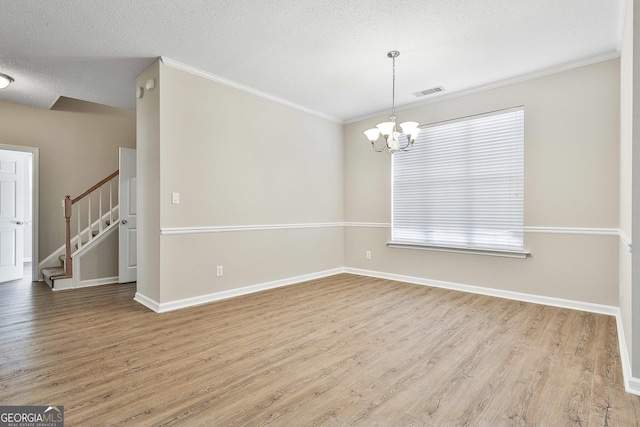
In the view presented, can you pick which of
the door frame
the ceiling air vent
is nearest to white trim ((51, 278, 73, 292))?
the door frame

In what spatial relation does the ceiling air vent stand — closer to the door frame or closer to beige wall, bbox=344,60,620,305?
beige wall, bbox=344,60,620,305

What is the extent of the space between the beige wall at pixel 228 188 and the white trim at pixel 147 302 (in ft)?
0.23

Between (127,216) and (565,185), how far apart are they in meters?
5.88

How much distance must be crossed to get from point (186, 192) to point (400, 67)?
9.42 feet

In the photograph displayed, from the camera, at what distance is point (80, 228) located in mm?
5473

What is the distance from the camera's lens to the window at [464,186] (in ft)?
13.3

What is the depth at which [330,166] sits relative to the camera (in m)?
5.68

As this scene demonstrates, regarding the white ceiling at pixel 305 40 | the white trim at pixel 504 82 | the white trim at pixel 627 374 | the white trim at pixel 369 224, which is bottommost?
the white trim at pixel 627 374

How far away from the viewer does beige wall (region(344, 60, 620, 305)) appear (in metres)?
3.42

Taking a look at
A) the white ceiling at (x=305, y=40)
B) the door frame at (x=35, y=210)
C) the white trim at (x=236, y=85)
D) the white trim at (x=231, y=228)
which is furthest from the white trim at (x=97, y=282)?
the white trim at (x=236, y=85)

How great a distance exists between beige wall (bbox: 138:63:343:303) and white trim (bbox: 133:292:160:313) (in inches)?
2.8

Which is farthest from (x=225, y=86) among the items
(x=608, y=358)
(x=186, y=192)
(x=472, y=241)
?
(x=608, y=358)

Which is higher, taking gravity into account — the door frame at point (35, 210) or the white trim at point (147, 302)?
the door frame at point (35, 210)

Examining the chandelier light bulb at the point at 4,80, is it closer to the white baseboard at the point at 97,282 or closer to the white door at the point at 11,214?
the white door at the point at 11,214
